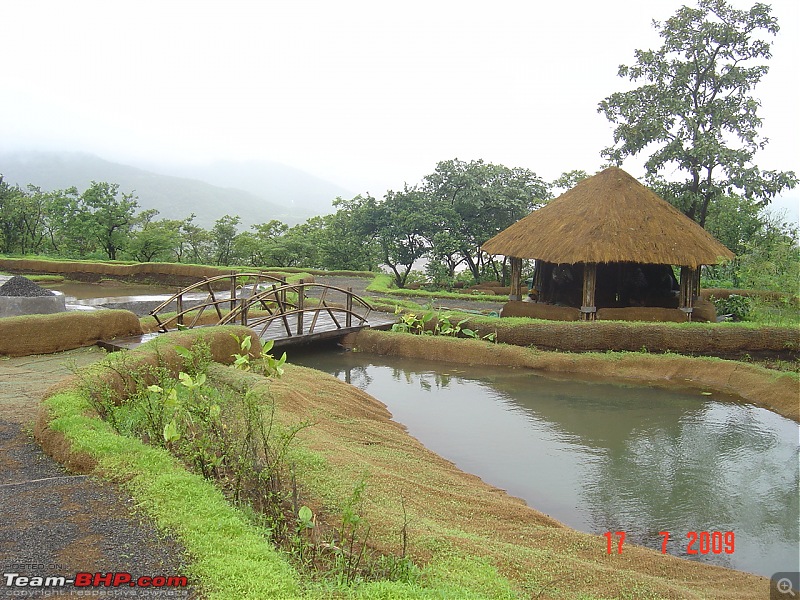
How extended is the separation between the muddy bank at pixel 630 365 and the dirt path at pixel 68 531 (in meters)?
9.94

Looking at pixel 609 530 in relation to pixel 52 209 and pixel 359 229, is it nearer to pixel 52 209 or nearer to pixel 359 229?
pixel 359 229

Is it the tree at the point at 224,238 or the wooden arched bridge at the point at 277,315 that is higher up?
the tree at the point at 224,238

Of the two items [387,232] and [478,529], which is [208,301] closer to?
[387,232]

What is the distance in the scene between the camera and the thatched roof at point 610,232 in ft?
52.7

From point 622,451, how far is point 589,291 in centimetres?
822

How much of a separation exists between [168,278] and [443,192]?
43.2 ft

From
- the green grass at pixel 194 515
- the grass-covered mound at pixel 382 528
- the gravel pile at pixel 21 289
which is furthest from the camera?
the gravel pile at pixel 21 289

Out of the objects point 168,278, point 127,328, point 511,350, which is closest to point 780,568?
point 511,350

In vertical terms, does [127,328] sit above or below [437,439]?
above

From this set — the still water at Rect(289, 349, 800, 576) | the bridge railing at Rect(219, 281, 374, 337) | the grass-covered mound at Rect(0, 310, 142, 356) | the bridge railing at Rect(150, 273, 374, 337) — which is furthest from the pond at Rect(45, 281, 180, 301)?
the still water at Rect(289, 349, 800, 576)

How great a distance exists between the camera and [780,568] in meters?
6.11

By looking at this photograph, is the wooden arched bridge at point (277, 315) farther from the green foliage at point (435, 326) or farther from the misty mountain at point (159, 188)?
the misty mountain at point (159, 188)

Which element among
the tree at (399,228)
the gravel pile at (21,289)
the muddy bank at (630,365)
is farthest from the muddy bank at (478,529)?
the tree at (399,228)

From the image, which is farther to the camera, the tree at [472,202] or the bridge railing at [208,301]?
the tree at [472,202]
